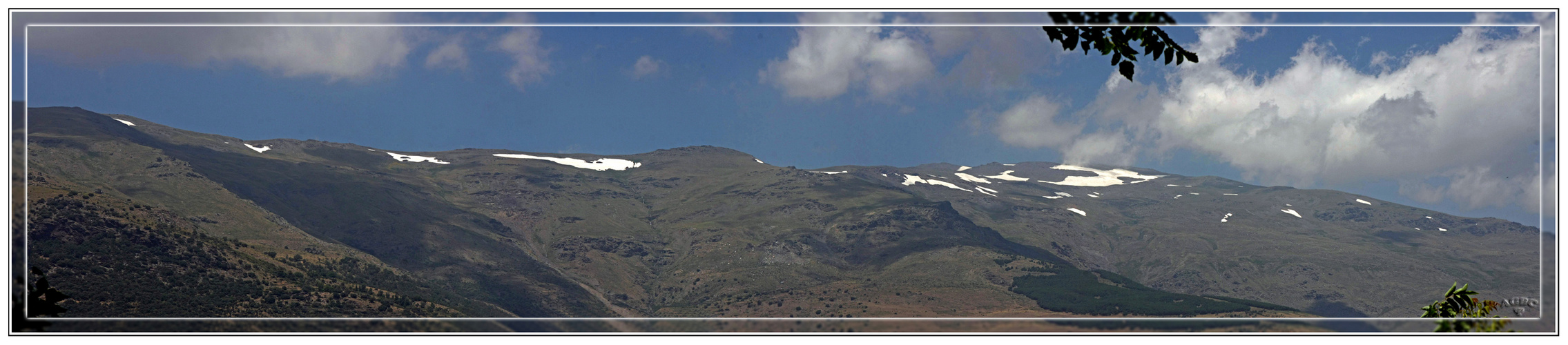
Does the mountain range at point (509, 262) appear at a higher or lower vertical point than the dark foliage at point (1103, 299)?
higher

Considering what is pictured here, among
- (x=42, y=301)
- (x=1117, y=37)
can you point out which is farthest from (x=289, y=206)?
(x=1117, y=37)

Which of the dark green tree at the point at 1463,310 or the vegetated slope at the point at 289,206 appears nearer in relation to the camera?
the dark green tree at the point at 1463,310

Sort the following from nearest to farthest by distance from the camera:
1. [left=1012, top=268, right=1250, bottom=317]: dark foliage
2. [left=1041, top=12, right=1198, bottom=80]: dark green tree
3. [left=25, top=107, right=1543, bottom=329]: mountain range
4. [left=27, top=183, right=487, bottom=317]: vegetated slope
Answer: [left=1041, top=12, right=1198, bottom=80]: dark green tree → [left=27, top=183, right=487, bottom=317]: vegetated slope → [left=25, top=107, right=1543, bottom=329]: mountain range → [left=1012, top=268, right=1250, bottom=317]: dark foliage

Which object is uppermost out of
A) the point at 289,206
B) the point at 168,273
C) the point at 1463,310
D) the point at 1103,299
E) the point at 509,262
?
the point at 1463,310

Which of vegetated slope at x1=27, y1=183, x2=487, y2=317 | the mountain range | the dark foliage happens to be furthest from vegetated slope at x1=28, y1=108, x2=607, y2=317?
the dark foliage

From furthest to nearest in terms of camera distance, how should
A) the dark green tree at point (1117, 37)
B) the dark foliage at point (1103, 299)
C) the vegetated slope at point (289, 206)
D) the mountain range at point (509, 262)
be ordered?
the dark foliage at point (1103, 299) < the vegetated slope at point (289, 206) < the mountain range at point (509, 262) < the dark green tree at point (1117, 37)

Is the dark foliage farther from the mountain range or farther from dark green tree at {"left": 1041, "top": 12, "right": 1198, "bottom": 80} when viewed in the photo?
dark green tree at {"left": 1041, "top": 12, "right": 1198, "bottom": 80}

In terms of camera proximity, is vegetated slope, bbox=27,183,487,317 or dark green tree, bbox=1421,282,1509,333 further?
vegetated slope, bbox=27,183,487,317

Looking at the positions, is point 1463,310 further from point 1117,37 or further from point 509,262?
point 509,262

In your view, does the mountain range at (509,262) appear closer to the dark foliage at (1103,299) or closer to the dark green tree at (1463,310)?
the dark foliage at (1103,299)

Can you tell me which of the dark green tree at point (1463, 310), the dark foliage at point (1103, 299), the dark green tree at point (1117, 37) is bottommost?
the dark foliage at point (1103, 299)

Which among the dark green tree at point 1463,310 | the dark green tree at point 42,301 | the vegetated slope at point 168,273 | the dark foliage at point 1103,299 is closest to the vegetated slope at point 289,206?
the vegetated slope at point 168,273

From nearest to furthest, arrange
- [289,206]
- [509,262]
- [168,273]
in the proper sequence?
[168,273] → [509,262] → [289,206]

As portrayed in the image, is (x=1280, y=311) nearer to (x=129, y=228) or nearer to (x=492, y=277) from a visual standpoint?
(x=492, y=277)
